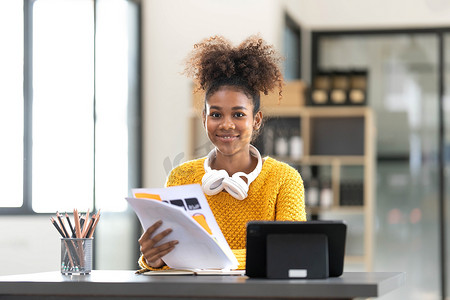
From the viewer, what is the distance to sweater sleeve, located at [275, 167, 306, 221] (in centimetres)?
249

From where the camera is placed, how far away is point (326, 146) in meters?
6.92

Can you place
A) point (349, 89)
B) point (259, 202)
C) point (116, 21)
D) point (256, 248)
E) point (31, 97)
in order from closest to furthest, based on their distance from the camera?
point (256, 248), point (259, 202), point (31, 97), point (116, 21), point (349, 89)

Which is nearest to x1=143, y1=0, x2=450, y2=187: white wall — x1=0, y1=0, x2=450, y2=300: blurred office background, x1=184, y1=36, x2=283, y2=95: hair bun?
x1=0, y1=0, x2=450, y2=300: blurred office background

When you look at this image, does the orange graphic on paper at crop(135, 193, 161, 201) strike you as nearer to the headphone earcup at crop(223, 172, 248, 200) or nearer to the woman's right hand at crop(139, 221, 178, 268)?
the woman's right hand at crop(139, 221, 178, 268)

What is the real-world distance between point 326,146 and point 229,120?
4.53 m

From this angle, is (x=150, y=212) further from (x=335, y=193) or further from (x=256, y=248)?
(x=335, y=193)

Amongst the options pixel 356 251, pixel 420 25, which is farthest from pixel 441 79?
pixel 356 251

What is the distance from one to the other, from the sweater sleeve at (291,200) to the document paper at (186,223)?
0.40 meters

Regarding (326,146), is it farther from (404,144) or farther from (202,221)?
(202,221)

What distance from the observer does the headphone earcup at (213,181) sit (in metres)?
2.49

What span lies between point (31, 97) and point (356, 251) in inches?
130

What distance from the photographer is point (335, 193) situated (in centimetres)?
688

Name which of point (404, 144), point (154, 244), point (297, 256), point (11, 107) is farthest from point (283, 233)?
point (404, 144)

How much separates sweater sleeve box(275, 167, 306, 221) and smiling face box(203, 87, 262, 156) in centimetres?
19
